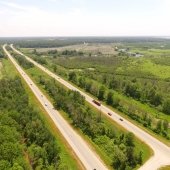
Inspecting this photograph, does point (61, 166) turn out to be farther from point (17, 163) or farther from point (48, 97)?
point (48, 97)

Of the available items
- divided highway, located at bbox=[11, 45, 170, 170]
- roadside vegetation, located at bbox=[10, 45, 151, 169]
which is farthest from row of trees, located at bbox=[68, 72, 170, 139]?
roadside vegetation, located at bbox=[10, 45, 151, 169]

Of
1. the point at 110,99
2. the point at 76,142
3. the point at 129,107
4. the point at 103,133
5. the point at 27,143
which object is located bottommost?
the point at 129,107

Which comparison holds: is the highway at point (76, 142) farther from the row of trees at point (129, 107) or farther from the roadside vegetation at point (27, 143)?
the row of trees at point (129, 107)

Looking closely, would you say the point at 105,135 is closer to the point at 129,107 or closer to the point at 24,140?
the point at 24,140

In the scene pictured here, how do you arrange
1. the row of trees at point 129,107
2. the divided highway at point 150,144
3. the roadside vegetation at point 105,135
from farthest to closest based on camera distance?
the row of trees at point 129,107 < the roadside vegetation at point 105,135 < the divided highway at point 150,144

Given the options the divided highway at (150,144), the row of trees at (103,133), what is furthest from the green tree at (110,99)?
the row of trees at (103,133)

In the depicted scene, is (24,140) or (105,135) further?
(105,135)

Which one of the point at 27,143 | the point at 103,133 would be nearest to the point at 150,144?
the point at 103,133
